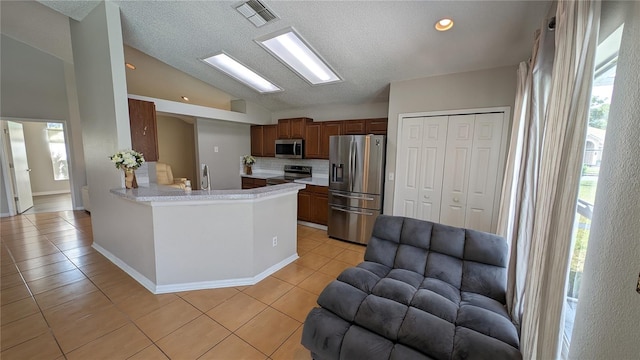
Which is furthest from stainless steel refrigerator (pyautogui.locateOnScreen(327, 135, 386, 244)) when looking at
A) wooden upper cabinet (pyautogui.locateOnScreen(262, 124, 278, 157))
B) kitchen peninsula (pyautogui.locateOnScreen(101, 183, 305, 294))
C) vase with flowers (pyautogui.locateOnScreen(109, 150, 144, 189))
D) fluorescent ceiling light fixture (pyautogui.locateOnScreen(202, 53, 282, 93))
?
vase with flowers (pyautogui.locateOnScreen(109, 150, 144, 189))

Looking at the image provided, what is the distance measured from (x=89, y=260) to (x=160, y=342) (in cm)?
216

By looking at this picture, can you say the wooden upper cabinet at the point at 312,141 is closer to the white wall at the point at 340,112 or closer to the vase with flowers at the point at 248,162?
the white wall at the point at 340,112

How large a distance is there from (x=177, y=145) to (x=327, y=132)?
5231 millimetres

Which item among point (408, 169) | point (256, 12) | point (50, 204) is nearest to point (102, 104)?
point (256, 12)

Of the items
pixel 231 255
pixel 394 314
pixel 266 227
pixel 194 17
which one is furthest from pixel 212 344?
pixel 194 17

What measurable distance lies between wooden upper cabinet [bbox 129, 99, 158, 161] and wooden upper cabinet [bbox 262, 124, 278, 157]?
237cm

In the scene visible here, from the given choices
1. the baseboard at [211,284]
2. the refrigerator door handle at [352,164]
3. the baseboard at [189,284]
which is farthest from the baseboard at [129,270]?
the refrigerator door handle at [352,164]

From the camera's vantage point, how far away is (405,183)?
3.50 meters

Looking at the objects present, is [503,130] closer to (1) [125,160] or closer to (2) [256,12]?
(2) [256,12]

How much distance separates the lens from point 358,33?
2.53 m

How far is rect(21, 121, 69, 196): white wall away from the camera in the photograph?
20.9ft

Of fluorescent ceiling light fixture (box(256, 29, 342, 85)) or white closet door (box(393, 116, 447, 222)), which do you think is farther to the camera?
white closet door (box(393, 116, 447, 222))

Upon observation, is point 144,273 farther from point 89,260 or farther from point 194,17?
point 194,17

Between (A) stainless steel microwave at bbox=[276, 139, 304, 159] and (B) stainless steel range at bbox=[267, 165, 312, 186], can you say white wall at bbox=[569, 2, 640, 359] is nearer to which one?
(A) stainless steel microwave at bbox=[276, 139, 304, 159]
